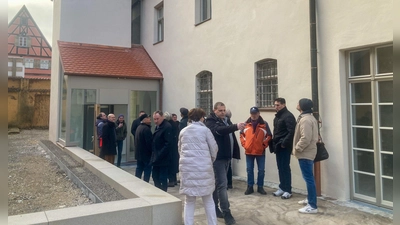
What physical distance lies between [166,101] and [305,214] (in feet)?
26.4

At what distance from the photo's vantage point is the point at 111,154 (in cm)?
836

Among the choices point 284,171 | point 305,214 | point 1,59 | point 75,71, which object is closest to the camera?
point 1,59

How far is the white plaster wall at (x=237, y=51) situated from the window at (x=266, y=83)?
0.16 metres

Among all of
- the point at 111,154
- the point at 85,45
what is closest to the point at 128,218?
the point at 111,154

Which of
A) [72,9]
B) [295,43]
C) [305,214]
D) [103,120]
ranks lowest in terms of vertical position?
[305,214]

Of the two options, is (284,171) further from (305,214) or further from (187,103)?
(187,103)

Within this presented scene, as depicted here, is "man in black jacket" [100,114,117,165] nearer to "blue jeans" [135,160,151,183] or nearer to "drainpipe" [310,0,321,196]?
"blue jeans" [135,160,151,183]

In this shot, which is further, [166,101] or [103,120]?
[166,101]

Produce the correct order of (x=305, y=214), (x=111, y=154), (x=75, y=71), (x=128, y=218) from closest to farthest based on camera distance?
1. (x=128, y=218)
2. (x=305, y=214)
3. (x=111, y=154)
4. (x=75, y=71)

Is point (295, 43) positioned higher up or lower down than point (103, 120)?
higher up

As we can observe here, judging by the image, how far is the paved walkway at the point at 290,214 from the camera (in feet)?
14.4

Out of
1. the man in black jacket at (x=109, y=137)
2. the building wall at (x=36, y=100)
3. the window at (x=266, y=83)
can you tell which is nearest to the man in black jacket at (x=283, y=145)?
the window at (x=266, y=83)

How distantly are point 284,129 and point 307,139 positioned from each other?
106 cm

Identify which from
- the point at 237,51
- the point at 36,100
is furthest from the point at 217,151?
the point at 36,100
